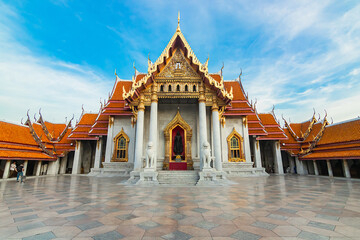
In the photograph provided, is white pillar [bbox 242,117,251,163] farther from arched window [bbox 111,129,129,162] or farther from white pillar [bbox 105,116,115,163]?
white pillar [bbox 105,116,115,163]

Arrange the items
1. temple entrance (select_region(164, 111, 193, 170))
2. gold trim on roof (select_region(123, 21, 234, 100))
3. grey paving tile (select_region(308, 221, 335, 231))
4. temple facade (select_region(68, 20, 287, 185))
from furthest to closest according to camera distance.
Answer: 1. temple entrance (select_region(164, 111, 193, 170))
2. gold trim on roof (select_region(123, 21, 234, 100))
3. temple facade (select_region(68, 20, 287, 185))
4. grey paving tile (select_region(308, 221, 335, 231))

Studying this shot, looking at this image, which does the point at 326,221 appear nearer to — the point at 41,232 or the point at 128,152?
the point at 41,232

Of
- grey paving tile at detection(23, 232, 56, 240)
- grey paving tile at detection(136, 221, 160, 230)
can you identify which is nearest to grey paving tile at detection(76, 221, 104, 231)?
grey paving tile at detection(23, 232, 56, 240)

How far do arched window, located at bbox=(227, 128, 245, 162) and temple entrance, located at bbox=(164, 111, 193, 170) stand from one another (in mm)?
4329

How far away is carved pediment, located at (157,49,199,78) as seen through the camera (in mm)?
12445

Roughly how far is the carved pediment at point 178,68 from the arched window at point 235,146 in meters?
6.99

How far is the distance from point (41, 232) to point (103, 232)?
101 centimetres

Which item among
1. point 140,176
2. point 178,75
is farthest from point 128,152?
point 178,75

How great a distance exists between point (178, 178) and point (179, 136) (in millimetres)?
4381

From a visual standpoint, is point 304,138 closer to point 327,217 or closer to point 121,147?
point 121,147

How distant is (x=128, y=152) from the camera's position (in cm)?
1590

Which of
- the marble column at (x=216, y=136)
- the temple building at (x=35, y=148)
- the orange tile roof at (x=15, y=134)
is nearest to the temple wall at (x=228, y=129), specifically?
the marble column at (x=216, y=136)

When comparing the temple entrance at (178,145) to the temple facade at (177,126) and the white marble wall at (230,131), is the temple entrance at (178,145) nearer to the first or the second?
the temple facade at (177,126)

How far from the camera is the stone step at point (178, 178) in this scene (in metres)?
9.98
